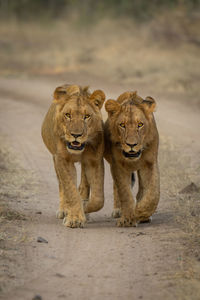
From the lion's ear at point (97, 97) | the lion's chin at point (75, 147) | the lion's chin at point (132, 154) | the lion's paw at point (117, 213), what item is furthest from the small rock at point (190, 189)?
the lion's chin at point (75, 147)

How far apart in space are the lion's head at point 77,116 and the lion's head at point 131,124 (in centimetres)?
14

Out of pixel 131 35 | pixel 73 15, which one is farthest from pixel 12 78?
pixel 73 15

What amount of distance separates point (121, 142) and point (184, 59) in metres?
13.1

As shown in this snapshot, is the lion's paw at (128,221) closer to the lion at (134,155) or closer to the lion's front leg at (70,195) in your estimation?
the lion at (134,155)

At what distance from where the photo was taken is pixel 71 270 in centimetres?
477

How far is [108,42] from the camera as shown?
22.7 metres

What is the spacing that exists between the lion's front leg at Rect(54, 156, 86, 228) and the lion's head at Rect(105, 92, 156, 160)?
1.68 ft

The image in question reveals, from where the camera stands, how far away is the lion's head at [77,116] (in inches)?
236

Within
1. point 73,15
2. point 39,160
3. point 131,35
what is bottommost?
point 39,160

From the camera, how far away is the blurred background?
56.8 ft

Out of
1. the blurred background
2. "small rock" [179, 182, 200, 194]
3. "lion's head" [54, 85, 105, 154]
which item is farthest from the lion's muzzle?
the blurred background

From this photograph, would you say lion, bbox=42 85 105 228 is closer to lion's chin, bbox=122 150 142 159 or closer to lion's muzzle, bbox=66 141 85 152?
lion's muzzle, bbox=66 141 85 152

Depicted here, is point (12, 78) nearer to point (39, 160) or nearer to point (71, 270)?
point (39, 160)

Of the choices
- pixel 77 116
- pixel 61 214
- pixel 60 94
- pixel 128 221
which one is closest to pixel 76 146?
pixel 77 116
